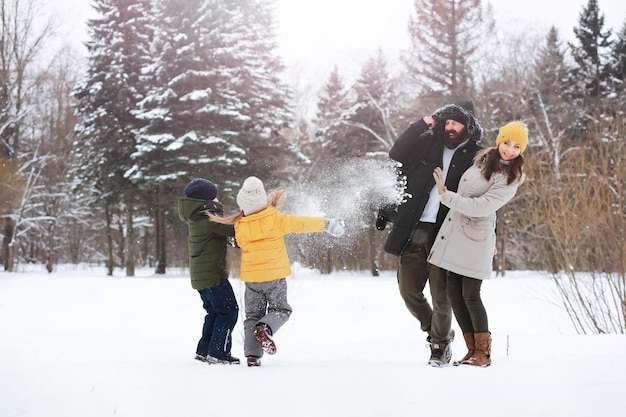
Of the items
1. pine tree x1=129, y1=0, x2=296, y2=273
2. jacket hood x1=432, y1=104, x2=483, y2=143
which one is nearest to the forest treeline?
pine tree x1=129, y1=0, x2=296, y2=273

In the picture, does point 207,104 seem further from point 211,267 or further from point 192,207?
point 211,267

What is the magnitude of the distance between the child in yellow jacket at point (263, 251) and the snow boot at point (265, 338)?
0.27ft

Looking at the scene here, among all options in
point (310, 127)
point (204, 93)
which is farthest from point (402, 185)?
point (310, 127)

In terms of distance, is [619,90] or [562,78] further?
[562,78]

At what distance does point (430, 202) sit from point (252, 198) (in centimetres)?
150

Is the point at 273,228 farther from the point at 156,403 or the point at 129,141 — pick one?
the point at 129,141

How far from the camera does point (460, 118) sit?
443 centimetres

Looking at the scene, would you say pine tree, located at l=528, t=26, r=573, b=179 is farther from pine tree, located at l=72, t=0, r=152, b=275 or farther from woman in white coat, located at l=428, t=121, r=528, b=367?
woman in white coat, located at l=428, t=121, r=528, b=367

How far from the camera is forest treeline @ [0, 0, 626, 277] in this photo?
1916 centimetres

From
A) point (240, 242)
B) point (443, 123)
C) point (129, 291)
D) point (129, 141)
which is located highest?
point (129, 141)

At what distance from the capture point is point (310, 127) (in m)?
36.7

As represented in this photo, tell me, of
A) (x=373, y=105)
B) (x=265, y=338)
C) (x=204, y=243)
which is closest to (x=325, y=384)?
(x=265, y=338)

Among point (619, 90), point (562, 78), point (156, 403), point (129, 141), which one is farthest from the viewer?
point (562, 78)

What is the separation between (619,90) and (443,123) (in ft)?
86.8
